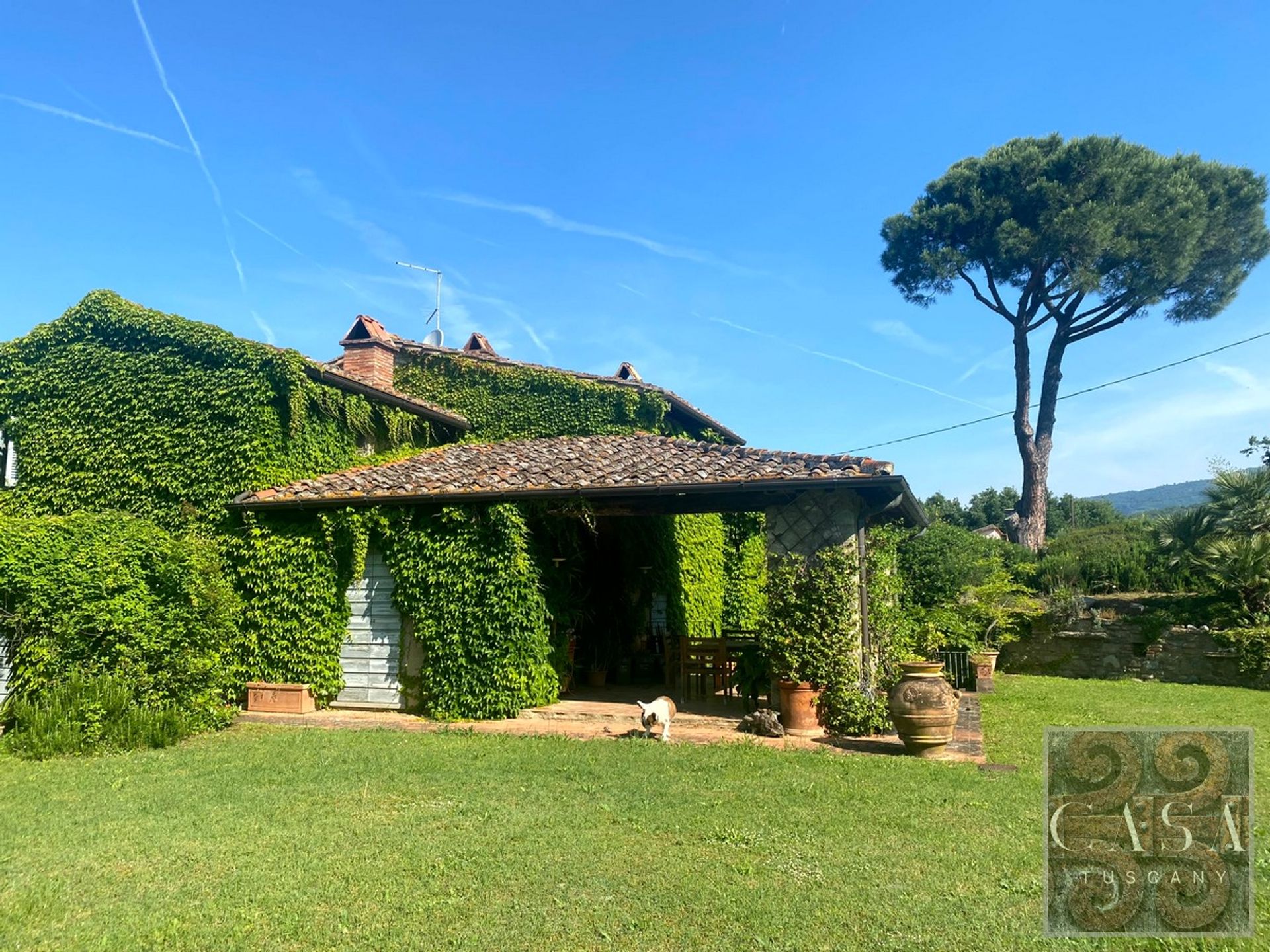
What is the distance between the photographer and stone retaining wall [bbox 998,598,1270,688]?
15930 mm

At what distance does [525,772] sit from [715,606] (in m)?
10.6

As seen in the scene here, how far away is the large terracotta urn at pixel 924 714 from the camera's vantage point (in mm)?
7914

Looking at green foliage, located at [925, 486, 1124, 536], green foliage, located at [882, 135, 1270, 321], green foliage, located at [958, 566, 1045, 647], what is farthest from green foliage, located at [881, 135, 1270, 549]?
green foliage, located at [925, 486, 1124, 536]

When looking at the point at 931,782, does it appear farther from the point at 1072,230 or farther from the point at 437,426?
the point at 1072,230

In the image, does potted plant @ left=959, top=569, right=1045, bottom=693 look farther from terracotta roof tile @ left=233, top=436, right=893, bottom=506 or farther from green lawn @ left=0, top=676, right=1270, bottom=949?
green lawn @ left=0, top=676, right=1270, bottom=949

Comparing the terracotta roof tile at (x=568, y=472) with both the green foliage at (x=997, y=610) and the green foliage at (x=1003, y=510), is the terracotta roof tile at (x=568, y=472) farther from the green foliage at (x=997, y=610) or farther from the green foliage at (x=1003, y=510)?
the green foliage at (x=1003, y=510)

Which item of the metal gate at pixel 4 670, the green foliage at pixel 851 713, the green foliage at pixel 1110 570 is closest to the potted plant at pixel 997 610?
the green foliage at pixel 1110 570

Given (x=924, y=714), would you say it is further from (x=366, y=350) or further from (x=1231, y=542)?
(x=366, y=350)

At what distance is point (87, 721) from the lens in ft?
27.3

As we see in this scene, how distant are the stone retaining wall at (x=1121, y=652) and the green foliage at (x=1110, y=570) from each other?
48.5 inches

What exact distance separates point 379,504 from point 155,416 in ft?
14.6

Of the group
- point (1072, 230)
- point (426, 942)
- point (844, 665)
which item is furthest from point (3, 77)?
point (1072, 230)

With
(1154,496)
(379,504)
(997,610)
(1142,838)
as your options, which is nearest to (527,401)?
(379,504)

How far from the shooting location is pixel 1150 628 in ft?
55.4
